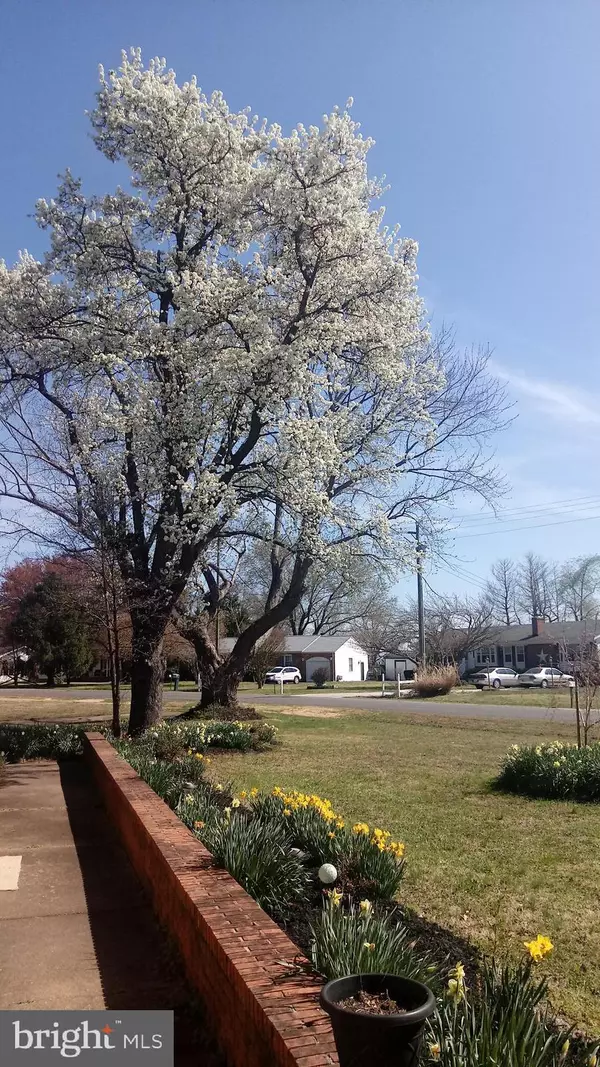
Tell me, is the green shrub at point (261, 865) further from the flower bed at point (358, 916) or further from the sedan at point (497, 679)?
the sedan at point (497, 679)

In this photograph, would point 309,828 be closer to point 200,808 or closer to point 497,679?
point 200,808

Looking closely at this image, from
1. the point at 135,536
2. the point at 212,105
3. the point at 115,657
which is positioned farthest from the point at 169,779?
the point at 212,105

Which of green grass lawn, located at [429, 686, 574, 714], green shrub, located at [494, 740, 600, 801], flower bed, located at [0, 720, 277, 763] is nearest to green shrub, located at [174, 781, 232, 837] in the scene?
flower bed, located at [0, 720, 277, 763]

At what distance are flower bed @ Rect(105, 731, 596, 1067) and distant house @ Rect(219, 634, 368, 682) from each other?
186 ft

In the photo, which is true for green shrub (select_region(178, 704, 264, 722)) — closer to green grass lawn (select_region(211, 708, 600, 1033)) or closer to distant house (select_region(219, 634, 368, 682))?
green grass lawn (select_region(211, 708, 600, 1033))

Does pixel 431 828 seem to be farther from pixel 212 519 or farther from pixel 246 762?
pixel 212 519

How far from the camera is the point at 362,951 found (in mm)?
3535

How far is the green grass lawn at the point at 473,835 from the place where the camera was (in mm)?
5594

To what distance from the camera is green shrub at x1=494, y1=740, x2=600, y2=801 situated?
10.7m

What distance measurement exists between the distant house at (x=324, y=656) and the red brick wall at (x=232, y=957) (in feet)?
192

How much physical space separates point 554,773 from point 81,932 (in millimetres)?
7160

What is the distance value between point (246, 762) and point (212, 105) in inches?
478

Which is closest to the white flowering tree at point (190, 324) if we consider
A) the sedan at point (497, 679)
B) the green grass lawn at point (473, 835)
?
the green grass lawn at point (473, 835)
